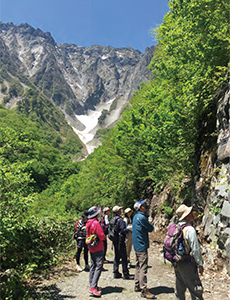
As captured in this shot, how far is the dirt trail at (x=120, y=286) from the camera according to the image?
5637mm

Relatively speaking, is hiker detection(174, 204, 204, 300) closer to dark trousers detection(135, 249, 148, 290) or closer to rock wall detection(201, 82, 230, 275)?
dark trousers detection(135, 249, 148, 290)

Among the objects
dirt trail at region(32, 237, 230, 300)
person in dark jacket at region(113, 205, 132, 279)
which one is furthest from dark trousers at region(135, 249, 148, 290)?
person in dark jacket at region(113, 205, 132, 279)

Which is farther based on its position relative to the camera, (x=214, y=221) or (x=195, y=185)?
(x=195, y=185)

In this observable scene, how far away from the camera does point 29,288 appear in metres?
6.35

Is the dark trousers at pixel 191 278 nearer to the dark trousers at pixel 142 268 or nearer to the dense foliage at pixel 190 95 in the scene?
the dark trousers at pixel 142 268

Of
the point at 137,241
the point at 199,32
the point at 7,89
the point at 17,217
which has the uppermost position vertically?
the point at 7,89

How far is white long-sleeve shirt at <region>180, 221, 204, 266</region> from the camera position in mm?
4051

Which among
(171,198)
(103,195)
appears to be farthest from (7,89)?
(171,198)

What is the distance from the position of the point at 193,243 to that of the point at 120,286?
10.6 ft

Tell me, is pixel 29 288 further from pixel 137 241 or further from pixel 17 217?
pixel 137 241

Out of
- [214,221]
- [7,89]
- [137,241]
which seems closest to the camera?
[137,241]

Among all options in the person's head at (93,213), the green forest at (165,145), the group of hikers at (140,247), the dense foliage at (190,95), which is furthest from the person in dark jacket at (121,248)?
the dense foliage at (190,95)

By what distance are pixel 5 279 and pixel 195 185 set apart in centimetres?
680

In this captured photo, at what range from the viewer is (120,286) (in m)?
6.34
